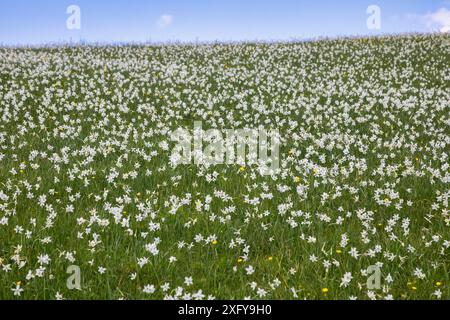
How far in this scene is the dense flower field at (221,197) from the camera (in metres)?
5.64

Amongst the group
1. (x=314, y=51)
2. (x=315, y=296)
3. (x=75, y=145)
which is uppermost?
(x=314, y=51)

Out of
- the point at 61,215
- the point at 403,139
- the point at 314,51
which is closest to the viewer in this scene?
the point at 61,215

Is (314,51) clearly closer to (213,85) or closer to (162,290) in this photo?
(213,85)

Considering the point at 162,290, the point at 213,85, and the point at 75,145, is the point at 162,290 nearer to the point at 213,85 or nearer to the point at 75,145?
the point at 75,145

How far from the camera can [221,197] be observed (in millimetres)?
7902

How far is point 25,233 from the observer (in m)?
6.35

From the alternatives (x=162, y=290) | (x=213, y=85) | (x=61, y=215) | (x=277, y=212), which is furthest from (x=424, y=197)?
(x=213, y=85)

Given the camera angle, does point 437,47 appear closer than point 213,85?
No

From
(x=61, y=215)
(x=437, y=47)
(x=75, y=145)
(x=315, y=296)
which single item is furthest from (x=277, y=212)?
(x=437, y=47)

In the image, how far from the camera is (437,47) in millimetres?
27406

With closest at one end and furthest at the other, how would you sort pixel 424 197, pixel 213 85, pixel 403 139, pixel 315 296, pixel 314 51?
pixel 315 296, pixel 424 197, pixel 403 139, pixel 213 85, pixel 314 51

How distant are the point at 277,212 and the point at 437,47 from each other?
77.8 ft

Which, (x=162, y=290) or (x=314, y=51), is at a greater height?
(x=314, y=51)

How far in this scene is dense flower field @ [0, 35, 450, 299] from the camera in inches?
222
